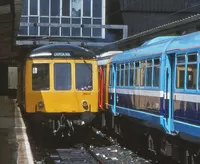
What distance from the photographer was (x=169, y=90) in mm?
10133

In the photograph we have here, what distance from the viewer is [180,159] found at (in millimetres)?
10102

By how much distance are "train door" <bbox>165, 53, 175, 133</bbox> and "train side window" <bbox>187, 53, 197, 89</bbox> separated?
0.87 meters

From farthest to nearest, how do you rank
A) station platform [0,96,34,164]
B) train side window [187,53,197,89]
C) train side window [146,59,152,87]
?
train side window [146,59,152,87]
station platform [0,96,34,164]
train side window [187,53,197,89]

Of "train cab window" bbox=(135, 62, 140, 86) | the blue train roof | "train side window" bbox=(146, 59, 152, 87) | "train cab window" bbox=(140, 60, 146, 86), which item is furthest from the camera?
"train cab window" bbox=(135, 62, 140, 86)

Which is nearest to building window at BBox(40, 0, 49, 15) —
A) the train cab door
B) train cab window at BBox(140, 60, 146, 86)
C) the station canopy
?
the station canopy

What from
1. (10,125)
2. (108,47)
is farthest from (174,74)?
(108,47)

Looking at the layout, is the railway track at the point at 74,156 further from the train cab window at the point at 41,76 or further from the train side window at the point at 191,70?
the train side window at the point at 191,70

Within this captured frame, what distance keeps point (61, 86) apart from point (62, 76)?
0.29m

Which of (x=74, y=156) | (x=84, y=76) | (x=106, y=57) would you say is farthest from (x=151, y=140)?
(x=106, y=57)

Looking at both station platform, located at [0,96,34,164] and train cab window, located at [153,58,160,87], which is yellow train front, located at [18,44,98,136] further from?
train cab window, located at [153,58,160,87]

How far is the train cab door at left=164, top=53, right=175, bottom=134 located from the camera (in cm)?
1005

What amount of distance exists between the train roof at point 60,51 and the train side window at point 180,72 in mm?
5325

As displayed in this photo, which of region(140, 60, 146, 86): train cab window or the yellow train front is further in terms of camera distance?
the yellow train front

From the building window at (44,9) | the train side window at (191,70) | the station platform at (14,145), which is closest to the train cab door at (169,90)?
the train side window at (191,70)
